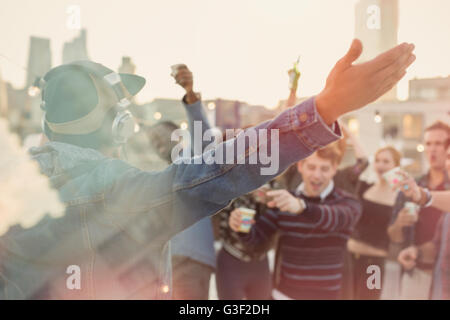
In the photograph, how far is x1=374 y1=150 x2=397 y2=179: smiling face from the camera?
333 centimetres

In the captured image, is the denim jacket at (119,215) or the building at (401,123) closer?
the denim jacket at (119,215)

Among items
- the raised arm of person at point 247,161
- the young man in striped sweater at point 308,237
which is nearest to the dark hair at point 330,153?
the young man in striped sweater at point 308,237

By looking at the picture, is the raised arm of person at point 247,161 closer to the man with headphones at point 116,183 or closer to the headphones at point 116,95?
the man with headphones at point 116,183

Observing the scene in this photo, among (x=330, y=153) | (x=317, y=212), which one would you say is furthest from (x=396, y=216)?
(x=317, y=212)

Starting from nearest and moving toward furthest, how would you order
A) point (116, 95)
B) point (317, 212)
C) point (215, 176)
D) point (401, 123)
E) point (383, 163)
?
point (215, 176) → point (116, 95) → point (317, 212) → point (383, 163) → point (401, 123)

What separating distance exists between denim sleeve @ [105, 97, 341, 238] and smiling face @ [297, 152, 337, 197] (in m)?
1.75

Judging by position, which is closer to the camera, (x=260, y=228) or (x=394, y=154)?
(x=260, y=228)

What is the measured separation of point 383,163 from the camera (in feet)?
11.0

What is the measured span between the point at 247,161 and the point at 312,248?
1.69 m

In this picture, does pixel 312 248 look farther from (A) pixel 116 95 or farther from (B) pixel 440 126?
(A) pixel 116 95

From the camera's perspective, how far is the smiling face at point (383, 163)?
333cm

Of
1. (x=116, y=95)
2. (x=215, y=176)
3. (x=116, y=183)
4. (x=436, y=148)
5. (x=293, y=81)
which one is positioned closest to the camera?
(x=215, y=176)

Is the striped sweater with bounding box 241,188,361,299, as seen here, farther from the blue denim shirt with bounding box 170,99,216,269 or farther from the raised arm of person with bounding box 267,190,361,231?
the blue denim shirt with bounding box 170,99,216,269

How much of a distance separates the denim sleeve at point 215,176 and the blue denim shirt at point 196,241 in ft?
4.50
